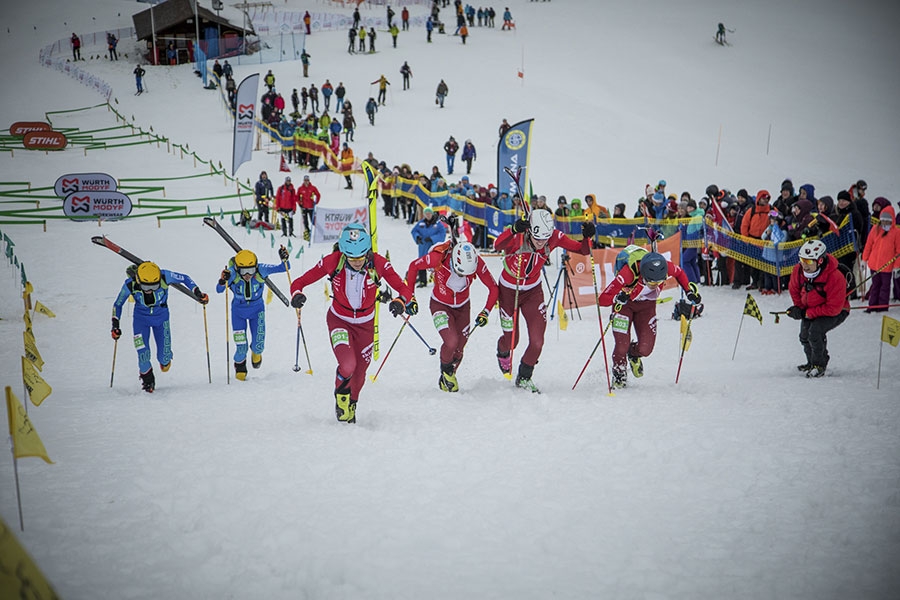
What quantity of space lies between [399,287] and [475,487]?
2.69 m

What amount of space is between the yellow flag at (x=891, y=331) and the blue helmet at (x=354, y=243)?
5.54 m

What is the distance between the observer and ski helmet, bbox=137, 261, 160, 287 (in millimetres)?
8516

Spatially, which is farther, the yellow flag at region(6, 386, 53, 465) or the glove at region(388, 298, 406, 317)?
the glove at region(388, 298, 406, 317)

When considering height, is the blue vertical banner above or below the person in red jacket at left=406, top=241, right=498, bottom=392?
above

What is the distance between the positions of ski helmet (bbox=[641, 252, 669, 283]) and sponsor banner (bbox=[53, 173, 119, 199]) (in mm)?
13542

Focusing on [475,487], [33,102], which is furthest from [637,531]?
[33,102]

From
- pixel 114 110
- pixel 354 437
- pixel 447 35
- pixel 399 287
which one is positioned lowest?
pixel 354 437

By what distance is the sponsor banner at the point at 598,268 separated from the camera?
12453 mm

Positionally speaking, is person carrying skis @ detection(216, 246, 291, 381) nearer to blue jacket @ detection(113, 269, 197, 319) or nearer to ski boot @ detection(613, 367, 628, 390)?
blue jacket @ detection(113, 269, 197, 319)

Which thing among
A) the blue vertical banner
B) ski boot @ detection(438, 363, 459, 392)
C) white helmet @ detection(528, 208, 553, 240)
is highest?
the blue vertical banner

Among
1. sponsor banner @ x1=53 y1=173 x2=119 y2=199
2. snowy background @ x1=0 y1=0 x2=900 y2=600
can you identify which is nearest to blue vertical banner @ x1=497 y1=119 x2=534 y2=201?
snowy background @ x1=0 y1=0 x2=900 y2=600

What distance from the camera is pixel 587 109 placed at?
32.9 m

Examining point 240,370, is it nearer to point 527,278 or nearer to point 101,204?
point 527,278

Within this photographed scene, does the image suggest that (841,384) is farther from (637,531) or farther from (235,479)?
(235,479)
